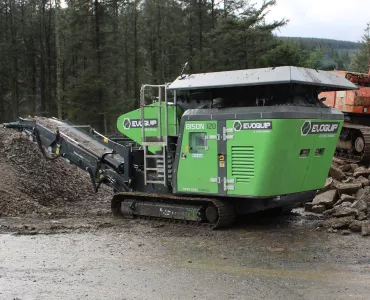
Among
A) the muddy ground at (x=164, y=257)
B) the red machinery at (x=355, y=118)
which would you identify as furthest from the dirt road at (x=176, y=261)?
the red machinery at (x=355, y=118)

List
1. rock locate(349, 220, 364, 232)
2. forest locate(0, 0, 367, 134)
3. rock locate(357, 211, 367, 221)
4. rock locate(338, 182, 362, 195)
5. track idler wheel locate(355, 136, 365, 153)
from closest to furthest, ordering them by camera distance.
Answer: rock locate(349, 220, 364, 232) < rock locate(357, 211, 367, 221) < rock locate(338, 182, 362, 195) < track idler wheel locate(355, 136, 365, 153) < forest locate(0, 0, 367, 134)

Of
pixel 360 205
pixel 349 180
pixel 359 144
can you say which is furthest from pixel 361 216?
pixel 359 144

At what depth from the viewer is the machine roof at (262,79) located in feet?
24.4

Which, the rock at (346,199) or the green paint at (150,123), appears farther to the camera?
the rock at (346,199)

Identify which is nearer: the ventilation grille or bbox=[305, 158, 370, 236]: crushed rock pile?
the ventilation grille

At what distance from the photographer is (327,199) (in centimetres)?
1027

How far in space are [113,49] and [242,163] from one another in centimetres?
2258

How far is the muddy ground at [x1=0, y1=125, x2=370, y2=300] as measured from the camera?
17.7ft

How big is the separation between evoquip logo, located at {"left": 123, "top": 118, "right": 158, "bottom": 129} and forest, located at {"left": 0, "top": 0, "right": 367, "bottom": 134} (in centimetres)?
1759

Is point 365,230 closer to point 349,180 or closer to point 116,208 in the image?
point 349,180

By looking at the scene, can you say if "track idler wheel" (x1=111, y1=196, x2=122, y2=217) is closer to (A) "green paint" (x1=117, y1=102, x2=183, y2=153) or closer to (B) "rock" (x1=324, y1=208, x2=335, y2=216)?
(A) "green paint" (x1=117, y1=102, x2=183, y2=153)

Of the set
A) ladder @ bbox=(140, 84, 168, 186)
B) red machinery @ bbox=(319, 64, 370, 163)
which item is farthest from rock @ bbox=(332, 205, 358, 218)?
red machinery @ bbox=(319, 64, 370, 163)

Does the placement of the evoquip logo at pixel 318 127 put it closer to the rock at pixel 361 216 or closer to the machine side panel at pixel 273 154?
the machine side panel at pixel 273 154

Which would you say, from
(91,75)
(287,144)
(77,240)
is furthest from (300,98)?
(91,75)
